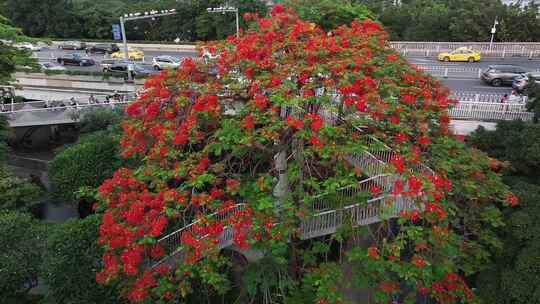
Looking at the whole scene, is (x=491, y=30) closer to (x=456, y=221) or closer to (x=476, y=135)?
(x=476, y=135)

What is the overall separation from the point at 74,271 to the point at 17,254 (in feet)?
7.44

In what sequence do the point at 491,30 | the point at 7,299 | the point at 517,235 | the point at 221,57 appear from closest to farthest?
1. the point at 517,235
2. the point at 221,57
3. the point at 7,299
4. the point at 491,30

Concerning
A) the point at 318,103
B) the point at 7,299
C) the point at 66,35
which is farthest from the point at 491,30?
the point at 66,35

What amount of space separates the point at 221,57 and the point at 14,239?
7.95 m

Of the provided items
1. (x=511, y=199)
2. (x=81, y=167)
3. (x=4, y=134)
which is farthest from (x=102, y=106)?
(x=511, y=199)

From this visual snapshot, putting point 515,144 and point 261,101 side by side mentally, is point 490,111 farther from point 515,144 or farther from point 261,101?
point 261,101

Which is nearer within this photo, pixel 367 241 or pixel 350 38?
pixel 350 38

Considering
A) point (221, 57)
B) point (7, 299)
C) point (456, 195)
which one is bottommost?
point (7, 299)

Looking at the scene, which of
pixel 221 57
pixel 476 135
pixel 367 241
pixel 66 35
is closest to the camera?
pixel 221 57

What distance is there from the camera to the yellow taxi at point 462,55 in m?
30.5

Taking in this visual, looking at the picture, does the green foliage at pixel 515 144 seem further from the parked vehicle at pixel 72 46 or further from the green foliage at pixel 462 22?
the parked vehicle at pixel 72 46

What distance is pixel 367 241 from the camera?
41.7 ft

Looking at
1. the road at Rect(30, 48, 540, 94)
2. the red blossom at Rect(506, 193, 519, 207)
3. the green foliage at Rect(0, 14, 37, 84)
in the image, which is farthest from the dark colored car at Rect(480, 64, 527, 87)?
the green foliage at Rect(0, 14, 37, 84)

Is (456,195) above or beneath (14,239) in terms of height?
above
